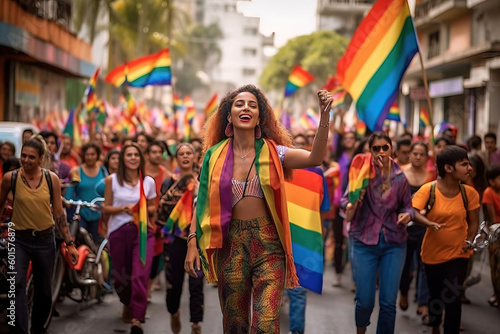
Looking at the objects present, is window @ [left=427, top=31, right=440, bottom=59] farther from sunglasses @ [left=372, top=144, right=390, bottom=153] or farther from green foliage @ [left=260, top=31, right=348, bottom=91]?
sunglasses @ [left=372, top=144, right=390, bottom=153]


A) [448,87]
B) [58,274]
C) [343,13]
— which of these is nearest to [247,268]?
[58,274]

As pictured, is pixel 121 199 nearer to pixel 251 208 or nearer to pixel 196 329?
pixel 196 329

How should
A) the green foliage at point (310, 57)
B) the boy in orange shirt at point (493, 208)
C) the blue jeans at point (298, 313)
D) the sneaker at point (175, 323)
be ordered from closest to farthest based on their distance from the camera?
the blue jeans at point (298, 313), the sneaker at point (175, 323), the boy in orange shirt at point (493, 208), the green foliage at point (310, 57)

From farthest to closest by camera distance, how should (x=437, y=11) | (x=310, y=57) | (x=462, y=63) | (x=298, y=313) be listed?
(x=310, y=57) < (x=437, y=11) < (x=462, y=63) < (x=298, y=313)

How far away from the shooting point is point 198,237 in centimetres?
486

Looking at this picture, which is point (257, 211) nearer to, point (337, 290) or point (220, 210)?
point (220, 210)

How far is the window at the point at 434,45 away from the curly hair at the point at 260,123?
3156cm

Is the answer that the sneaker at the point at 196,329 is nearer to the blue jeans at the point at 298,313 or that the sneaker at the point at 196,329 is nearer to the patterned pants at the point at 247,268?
the blue jeans at the point at 298,313

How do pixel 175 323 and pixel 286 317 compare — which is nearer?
pixel 175 323

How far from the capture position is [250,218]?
475 centimetres

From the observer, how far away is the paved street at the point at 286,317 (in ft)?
25.0

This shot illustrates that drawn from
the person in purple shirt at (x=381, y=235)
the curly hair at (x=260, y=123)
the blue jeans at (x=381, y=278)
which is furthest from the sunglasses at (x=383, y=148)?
the curly hair at (x=260, y=123)

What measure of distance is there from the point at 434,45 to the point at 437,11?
129 inches

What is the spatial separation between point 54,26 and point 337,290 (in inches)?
773
